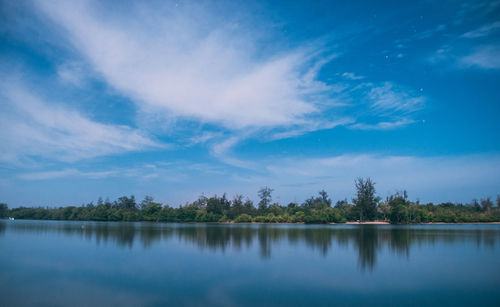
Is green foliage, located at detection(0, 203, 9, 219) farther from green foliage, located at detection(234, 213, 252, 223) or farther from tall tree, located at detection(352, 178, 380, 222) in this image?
tall tree, located at detection(352, 178, 380, 222)

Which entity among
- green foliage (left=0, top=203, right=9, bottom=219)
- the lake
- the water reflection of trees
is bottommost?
green foliage (left=0, top=203, right=9, bottom=219)

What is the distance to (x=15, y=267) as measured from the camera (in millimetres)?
16031

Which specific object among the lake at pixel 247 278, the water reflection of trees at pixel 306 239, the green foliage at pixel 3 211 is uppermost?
the lake at pixel 247 278

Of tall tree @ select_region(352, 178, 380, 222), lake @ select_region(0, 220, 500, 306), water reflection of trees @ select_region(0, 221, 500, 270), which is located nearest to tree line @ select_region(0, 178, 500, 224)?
tall tree @ select_region(352, 178, 380, 222)

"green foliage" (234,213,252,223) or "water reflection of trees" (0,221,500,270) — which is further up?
"water reflection of trees" (0,221,500,270)

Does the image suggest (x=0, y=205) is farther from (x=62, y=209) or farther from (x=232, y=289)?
(x=232, y=289)

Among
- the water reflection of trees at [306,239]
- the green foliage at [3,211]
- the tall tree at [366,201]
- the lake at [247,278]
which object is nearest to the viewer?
the lake at [247,278]

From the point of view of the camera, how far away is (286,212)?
98.3 m

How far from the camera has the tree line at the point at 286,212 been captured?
285 feet

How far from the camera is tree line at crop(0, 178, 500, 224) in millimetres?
86875

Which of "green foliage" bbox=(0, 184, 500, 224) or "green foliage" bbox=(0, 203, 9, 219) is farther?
"green foliage" bbox=(0, 203, 9, 219)

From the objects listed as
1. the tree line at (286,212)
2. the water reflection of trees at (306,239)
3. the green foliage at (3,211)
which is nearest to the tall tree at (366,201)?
the tree line at (286,212)

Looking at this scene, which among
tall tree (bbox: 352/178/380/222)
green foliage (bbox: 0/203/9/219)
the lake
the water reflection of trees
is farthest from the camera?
green foliage (bbox: 0/203/9/219)

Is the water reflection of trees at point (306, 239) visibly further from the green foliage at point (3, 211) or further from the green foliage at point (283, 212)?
the green foliage at point (3, 211)
